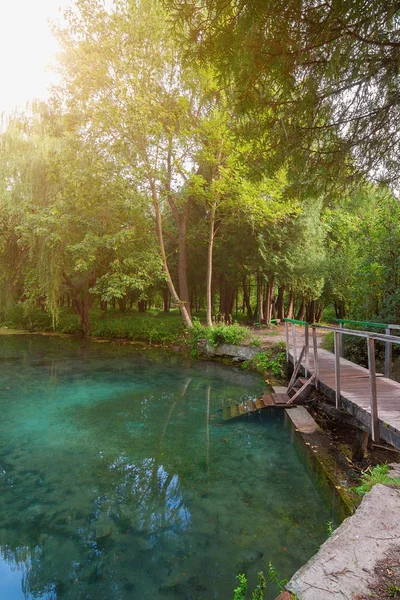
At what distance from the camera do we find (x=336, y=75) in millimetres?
3832

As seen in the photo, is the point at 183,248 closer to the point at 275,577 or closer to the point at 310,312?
the point at 310,312

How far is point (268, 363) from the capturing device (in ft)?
40.9

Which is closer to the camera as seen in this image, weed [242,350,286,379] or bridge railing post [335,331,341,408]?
bridge railing post [335,331,341,408]

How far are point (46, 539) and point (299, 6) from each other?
20.4 ft

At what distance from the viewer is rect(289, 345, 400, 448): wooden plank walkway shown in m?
4.33

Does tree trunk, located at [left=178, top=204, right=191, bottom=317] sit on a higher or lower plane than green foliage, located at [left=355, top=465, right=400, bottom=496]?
higher

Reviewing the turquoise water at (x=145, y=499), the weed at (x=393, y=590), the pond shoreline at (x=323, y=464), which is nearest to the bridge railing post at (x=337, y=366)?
the pond shoreline at (x=323, y=464)

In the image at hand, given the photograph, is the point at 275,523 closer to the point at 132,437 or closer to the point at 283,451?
the point at 283,451

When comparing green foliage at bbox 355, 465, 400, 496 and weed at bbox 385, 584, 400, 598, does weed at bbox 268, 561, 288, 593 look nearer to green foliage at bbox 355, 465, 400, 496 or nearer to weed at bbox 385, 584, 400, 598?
weed at bbox 385, 584, 400, 598

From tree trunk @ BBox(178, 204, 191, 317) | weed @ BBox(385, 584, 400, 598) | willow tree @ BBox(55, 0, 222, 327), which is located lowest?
weed @ BBox(385, 584, 400, 598)

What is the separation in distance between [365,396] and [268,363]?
7.02 metres

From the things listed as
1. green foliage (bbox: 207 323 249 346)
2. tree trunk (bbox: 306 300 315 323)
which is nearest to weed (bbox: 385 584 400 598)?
green foliage (bbox: 207 323 249 346)

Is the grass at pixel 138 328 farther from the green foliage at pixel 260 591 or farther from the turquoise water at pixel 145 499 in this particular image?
the green foliage at pixel 260 591

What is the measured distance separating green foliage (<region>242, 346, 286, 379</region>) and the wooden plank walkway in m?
3.71
